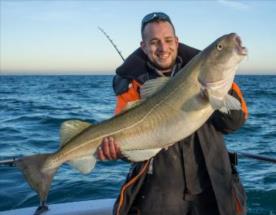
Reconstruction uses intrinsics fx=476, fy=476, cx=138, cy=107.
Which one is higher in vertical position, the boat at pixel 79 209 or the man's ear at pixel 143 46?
the man's ear at pixel 143 46

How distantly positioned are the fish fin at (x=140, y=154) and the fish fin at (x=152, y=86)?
1.63 feet

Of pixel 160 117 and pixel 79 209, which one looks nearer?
pixel 160 117

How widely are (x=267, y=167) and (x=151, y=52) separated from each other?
297 inches

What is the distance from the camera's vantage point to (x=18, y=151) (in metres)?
13.1

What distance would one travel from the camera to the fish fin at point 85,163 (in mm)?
4512

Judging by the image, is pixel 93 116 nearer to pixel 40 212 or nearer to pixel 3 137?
pixel 3 137

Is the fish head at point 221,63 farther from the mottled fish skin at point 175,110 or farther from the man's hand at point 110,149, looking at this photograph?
the man's hand at point 110,149

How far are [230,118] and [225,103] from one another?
0.26 meters

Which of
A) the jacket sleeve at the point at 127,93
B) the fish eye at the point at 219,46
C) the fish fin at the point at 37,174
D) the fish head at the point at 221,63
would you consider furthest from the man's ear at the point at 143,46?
the fish fin at the point at 37,174

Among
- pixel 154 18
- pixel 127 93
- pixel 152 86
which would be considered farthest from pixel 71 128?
pixel 154 18

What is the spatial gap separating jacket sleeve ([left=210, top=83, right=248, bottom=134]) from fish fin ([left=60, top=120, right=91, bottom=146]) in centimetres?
120

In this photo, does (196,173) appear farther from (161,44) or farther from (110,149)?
(161,44)

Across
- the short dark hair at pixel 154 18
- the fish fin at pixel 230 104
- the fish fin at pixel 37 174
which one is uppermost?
the short dark hair at pixel 154 18

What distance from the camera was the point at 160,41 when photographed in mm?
4449
